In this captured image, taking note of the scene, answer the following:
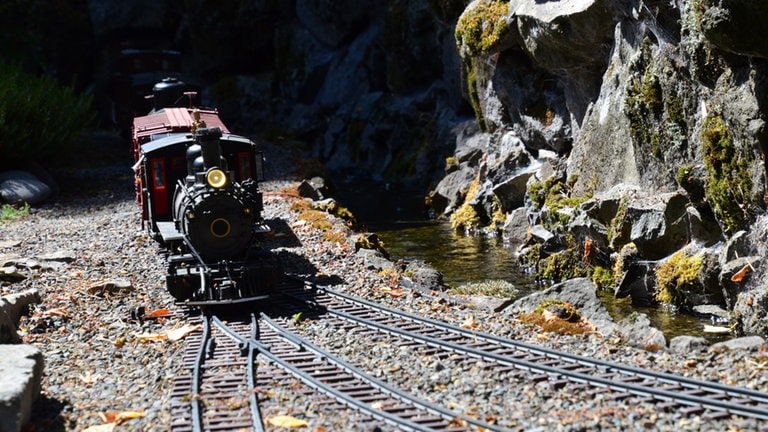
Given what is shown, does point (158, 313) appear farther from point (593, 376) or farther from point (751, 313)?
point (751, 313)

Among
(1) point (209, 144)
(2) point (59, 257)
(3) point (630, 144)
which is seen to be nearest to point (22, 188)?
(2) point (59, 257)

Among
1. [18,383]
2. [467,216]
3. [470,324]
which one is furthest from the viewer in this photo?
[467,216]

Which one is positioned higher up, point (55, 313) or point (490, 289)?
point (55, 313)

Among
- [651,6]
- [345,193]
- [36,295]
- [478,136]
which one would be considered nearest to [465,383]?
[36,295]

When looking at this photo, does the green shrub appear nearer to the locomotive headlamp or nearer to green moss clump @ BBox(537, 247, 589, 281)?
the locomotive headlamp

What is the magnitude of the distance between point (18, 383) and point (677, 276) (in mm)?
11324

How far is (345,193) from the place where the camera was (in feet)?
112

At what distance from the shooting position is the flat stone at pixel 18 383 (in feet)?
28.9

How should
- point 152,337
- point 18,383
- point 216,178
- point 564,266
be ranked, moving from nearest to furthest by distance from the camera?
point 18,383
point 152,337
point 216,178
point 564,266

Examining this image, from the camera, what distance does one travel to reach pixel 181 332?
43.2ft

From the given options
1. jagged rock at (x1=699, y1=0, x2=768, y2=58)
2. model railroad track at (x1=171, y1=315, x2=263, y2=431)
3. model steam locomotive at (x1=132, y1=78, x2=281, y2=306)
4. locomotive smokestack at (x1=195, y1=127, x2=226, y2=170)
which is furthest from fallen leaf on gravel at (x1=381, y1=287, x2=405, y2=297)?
jagged rock at (x1=699, y1=0, x2=768, y2=58)

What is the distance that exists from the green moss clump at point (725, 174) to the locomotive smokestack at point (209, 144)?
8316 mm

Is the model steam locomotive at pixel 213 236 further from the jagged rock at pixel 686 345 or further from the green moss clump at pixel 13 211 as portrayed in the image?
the green moss clump at pixel 13 211

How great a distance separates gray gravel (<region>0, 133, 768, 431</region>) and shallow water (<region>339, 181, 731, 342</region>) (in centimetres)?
254
